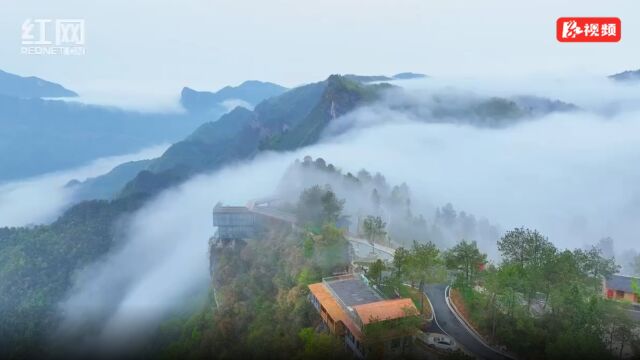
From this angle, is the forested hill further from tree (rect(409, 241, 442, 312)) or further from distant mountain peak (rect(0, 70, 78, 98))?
distant mountain peak (rect(0, 70, 78, 98))

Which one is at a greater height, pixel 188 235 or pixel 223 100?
pixel 223 100

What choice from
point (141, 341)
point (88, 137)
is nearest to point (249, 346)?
point (141, 341)

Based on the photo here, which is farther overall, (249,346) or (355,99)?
(355,99)

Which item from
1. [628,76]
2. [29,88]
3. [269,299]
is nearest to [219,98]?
[29,88]

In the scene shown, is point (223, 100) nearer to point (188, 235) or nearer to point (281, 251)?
point (188, 235)

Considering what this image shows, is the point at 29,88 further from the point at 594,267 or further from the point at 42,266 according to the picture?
the point at 594,267

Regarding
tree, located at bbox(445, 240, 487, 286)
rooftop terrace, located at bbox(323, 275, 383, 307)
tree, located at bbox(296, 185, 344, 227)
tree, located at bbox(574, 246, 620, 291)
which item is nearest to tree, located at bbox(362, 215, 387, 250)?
tree, located at bbox(296, 185, 344, 227)
